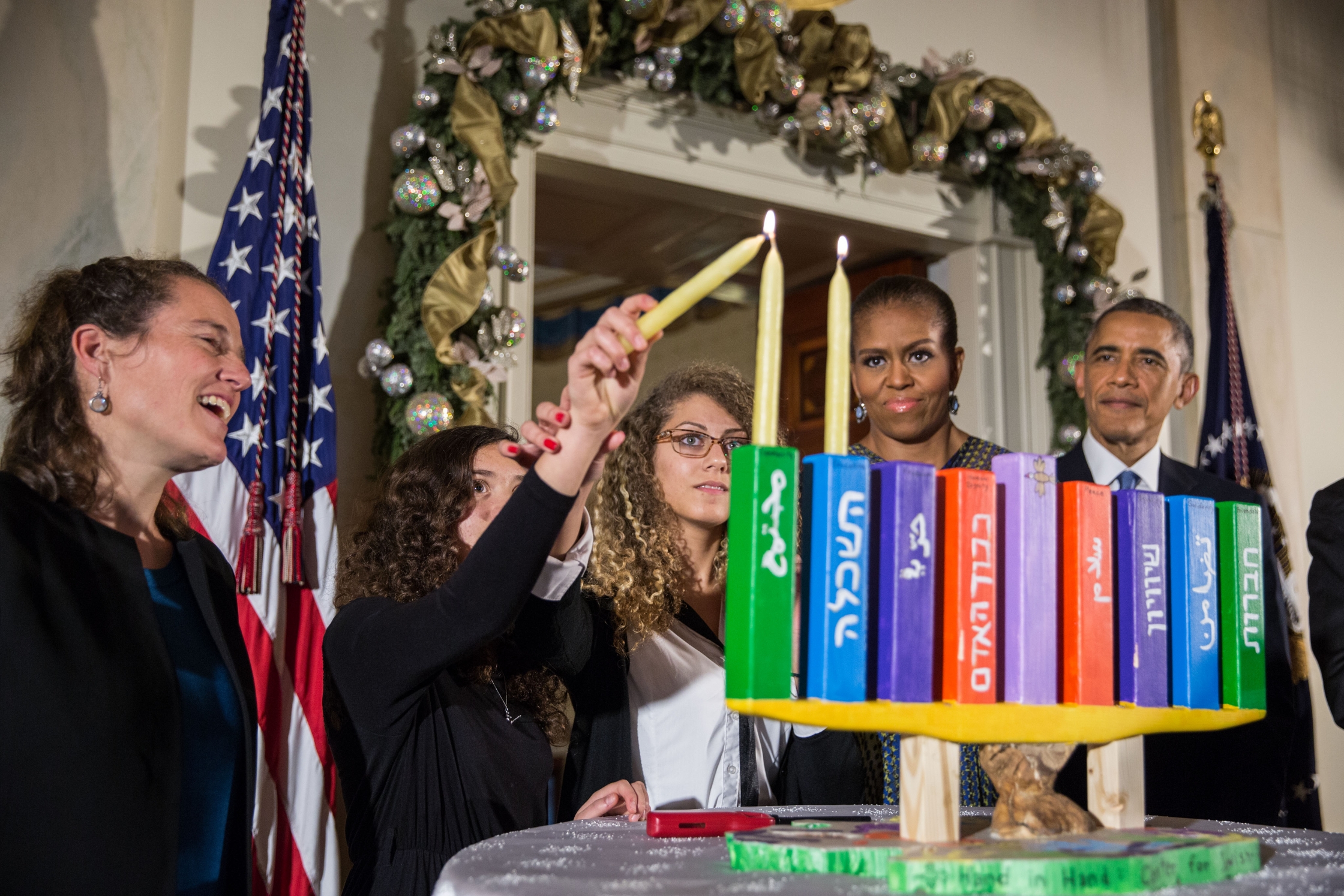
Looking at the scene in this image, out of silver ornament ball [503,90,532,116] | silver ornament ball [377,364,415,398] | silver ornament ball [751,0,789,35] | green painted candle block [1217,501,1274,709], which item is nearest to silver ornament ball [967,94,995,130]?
silver ornament ball [751,0,789,35]

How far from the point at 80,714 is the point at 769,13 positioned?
274 cm

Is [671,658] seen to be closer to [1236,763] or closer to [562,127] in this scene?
[1236,763]

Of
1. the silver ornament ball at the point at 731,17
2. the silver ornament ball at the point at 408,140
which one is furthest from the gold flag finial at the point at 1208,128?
the silver ornament ball at the point at 408,140

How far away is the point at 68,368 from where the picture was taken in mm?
1653

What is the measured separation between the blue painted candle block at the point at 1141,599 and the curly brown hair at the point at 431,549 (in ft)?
3.44

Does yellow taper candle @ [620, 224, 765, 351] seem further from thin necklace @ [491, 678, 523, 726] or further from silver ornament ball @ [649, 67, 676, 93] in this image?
silver ornament ball @ [649, 67, 676, 93]

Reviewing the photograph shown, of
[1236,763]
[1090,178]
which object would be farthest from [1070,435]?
[1236,763]

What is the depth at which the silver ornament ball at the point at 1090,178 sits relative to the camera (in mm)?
4145

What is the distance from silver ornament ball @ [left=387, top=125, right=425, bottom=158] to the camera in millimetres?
3027

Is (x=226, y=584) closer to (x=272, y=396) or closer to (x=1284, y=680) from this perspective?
(x=272, y=396)

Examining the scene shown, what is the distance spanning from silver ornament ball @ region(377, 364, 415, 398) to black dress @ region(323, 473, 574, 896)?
1.20 meters

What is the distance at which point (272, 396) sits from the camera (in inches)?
107

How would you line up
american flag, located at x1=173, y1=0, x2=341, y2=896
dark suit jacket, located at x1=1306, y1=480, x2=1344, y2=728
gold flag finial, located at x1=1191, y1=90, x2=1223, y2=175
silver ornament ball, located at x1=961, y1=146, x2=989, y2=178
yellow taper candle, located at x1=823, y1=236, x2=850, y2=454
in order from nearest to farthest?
yellow taper candle, located at x1=823, y1=236, x2=850, y2=454
dark suit jacket, located at x1=1306, y1=480, x2=1344, y2=728
american flag, located at x1=173, y1=0, x2=341, y2=896
silver ornament ball, located at x1=961, y1=146, x2=989, y2=178
gold flag finial, located at x1=1191, y1=90, x2=1223, y2=175

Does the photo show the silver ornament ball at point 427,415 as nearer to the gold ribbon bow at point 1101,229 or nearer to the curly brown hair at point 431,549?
the curly brown hair at point 431,549
